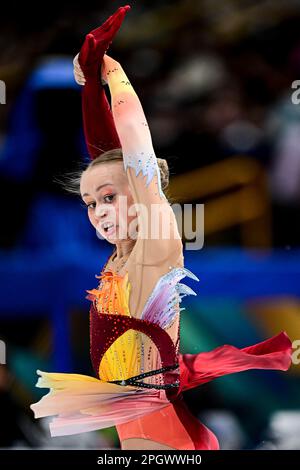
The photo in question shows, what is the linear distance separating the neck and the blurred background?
1.49ft

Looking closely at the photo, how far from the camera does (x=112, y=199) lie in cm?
159

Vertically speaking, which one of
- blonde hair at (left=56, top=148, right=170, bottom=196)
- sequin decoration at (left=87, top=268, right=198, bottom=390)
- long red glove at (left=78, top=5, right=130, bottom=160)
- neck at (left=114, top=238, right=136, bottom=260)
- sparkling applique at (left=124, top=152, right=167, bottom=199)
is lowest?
sequin decoration at (left=87, top=268, right=198, bottom=390)

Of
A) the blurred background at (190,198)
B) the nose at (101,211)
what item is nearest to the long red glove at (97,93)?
the nose at (101,211)

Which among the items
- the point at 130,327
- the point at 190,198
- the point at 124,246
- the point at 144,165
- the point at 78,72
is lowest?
the point at 130,327

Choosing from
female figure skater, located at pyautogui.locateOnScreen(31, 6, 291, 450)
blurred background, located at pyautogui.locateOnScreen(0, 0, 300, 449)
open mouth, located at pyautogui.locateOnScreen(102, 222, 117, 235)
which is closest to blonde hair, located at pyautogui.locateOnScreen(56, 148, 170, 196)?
female figure skater, located at pyautogui.locateOnScreen(31, 6, 291, 450)

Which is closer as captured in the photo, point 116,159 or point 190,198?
point 116,159

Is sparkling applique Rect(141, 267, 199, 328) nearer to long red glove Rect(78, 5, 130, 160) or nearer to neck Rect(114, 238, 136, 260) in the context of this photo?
neck Rect(114, 238, 136, 260)

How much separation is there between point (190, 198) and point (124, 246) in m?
0.57

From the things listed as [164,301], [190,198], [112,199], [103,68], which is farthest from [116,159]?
[190,198]

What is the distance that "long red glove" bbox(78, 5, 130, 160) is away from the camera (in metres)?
1.54

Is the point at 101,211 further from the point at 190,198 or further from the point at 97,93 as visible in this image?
the point at 190,198
